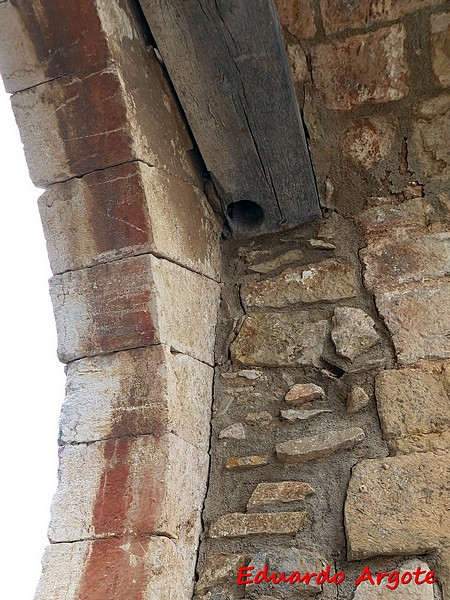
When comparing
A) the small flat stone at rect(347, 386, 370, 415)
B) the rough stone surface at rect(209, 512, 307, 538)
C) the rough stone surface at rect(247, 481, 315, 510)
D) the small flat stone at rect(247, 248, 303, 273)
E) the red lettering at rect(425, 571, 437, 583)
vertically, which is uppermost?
the small flat stone at rect(247, 248, 303, 273)

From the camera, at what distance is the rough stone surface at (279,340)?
7.74 ft

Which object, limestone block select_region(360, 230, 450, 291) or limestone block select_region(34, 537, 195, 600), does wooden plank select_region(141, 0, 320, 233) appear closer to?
limestone block select_region(360, 230, 450, 291)

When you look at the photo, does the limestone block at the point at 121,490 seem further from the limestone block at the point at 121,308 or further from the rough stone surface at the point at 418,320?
the rough stone surface at the point at 418,320

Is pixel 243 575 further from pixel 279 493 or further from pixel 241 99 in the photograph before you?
pixel 241 99

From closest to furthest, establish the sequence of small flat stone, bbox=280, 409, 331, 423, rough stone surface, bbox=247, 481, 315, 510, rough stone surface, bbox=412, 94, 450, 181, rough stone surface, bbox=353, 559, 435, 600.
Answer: rough stone surface, bbox=353, 559, 435, 600
rough stone surface, bbox=247, 481, 315, 510
small flat stone, bbox=280, 409, 331, 423
rough stone surface, bbox=412, 94, 450, 181

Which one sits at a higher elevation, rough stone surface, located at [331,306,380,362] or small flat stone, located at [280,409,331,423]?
rough stone surface, located at [331,306,380,362]

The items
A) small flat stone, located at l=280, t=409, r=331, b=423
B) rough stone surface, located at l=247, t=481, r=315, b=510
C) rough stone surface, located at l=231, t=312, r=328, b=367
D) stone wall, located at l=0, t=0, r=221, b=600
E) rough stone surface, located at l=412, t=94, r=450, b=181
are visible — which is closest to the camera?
stone wall, located at l=0, t=0, r=221, b=600

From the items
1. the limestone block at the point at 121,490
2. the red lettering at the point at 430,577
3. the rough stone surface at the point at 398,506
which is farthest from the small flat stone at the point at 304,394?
the red lettering at the point at 430,577

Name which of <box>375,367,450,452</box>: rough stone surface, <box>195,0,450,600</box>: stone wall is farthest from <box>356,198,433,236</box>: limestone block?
<box>375,367,450,452</box>: rough stone surface

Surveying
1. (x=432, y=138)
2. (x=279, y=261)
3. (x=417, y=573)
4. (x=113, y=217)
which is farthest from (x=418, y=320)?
(x=113, y=217)

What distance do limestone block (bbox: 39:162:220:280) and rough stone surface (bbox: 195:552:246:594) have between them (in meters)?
0.94

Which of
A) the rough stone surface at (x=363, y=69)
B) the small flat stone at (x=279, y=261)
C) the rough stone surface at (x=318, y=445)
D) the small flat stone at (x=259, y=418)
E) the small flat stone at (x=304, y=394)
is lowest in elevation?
the rough stone surface at (x=318, y=445)

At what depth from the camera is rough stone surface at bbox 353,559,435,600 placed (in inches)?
73.0

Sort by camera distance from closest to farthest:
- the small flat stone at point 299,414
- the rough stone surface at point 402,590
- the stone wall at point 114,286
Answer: the rough stone surface at point 402,590 < the stone wall at point 114,286 < the small flat stone at point 299,414
